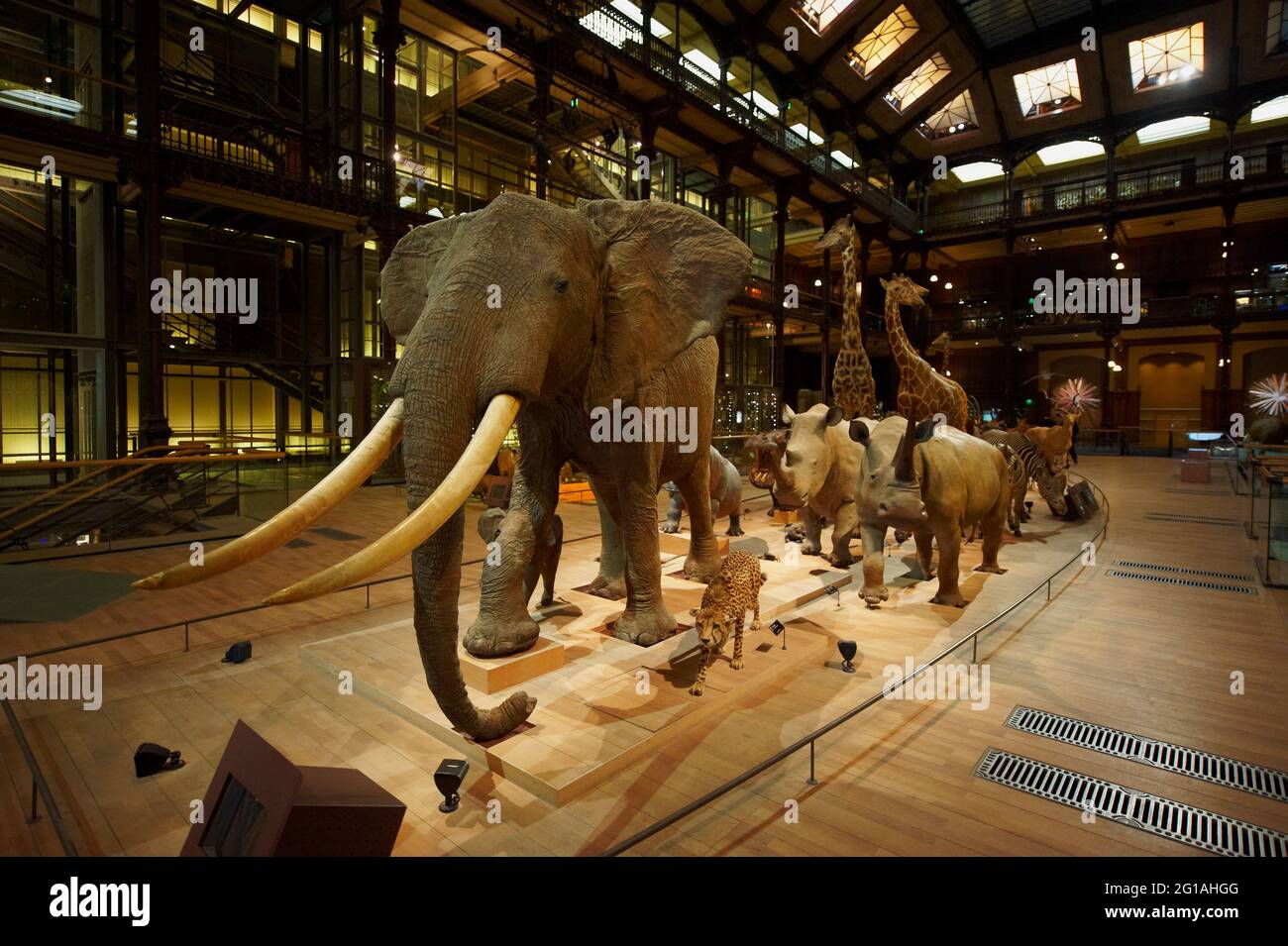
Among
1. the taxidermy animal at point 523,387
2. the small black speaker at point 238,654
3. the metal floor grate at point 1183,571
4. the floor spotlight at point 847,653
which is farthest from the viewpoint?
the metal floor grate at point 1183,571

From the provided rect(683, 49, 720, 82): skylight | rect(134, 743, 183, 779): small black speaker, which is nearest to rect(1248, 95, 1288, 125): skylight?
rect(683, 49, 720, 82): skylight

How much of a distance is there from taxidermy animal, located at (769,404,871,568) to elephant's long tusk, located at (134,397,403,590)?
3.64m

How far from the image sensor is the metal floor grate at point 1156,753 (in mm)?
2730

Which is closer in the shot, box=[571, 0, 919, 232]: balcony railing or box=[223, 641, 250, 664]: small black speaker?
box=[223, 641, 250, 664]: small black speaker

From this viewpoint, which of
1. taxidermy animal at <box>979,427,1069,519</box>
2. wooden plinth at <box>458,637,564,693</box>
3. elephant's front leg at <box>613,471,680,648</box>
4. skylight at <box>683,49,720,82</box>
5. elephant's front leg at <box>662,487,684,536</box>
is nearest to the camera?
wooden plinth at <box>458,637,564,693</box>

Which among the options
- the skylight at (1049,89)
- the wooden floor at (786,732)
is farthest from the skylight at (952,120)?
the wooden floor at (786,732)

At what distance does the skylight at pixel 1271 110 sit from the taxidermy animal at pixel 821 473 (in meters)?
27.3

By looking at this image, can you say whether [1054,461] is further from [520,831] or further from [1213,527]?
[520,831]

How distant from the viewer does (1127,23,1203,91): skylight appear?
856 inches

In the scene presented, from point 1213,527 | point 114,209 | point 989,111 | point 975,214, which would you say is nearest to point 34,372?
point 114,209

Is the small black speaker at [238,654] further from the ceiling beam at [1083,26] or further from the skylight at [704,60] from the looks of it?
the ceiling beam at [1083,26]

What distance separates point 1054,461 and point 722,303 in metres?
8.60

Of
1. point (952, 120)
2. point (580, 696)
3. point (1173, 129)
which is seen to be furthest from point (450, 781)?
point (1173, 129)

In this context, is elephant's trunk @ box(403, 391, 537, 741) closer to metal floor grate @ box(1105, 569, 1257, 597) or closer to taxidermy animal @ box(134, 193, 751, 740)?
taxidermy animal @ box(134, 193, 751, 740)
